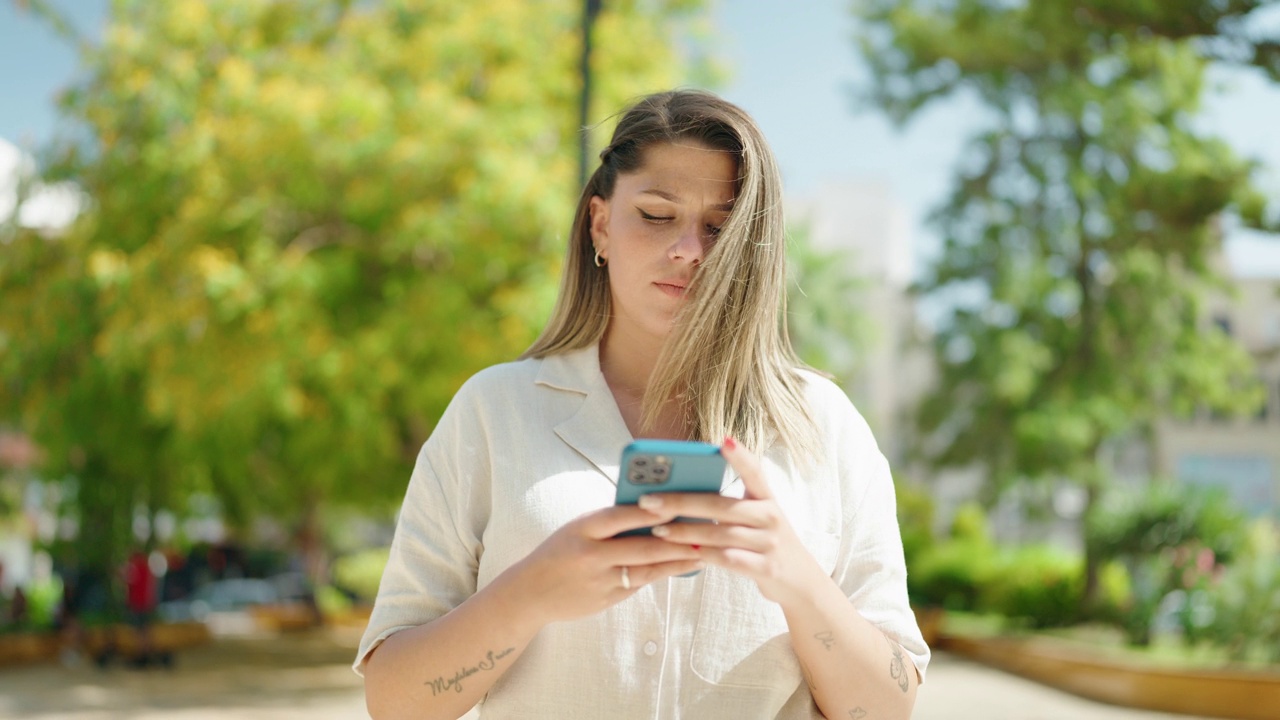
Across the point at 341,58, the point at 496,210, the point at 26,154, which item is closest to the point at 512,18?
the point at 341,58

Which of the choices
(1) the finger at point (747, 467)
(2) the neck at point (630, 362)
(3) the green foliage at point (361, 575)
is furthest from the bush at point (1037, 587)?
(1) the finger at point (747, 467)

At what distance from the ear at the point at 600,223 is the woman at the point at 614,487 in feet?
0.05

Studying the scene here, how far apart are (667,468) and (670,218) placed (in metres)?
0.57

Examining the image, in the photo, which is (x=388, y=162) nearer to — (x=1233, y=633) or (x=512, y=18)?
(x=512, y=18)

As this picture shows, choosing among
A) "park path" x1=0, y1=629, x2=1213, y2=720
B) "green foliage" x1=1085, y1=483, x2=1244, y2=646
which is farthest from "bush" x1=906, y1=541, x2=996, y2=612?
"green foliage" x1=1085, y1=483, x2=1244, y2=646

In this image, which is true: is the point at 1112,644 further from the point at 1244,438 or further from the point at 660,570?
the point at 1244,438

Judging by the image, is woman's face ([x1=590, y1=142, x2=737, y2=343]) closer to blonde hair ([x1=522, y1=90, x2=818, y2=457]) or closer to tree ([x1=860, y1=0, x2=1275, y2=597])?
blonde hair ([x1=522, y1=90, x2=818, y2=457])

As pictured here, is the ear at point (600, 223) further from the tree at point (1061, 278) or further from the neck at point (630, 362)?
the tree at point (1061, 278)

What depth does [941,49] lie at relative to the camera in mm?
18156

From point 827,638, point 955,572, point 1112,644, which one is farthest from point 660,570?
point 955,572

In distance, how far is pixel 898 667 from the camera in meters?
1.74

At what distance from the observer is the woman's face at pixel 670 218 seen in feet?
5.98

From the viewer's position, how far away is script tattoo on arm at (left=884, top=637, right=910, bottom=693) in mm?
1727

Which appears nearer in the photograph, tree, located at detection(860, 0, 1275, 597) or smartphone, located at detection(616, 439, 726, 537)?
smartphone, located at detection(616, 439, 726, 537)
